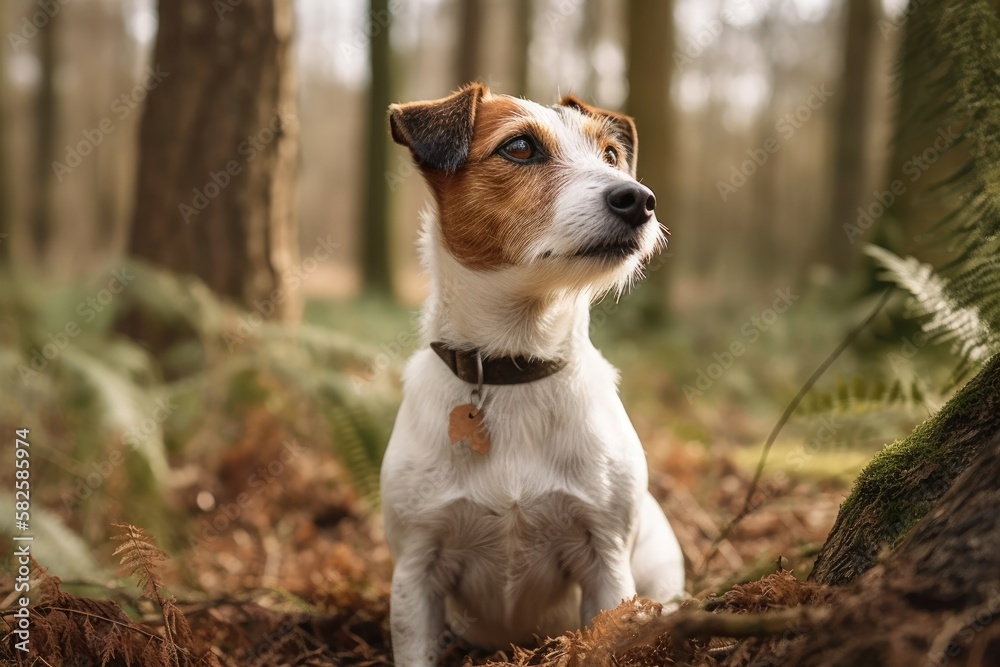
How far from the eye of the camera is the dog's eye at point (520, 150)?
3248 mm

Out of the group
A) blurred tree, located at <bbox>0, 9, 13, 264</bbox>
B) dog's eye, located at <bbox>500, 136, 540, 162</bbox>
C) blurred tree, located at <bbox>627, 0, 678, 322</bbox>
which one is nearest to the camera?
dog's eye, located at <bbox>500, 136, 540, 162</bbox>

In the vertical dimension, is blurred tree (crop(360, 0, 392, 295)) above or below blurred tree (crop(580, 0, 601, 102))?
below

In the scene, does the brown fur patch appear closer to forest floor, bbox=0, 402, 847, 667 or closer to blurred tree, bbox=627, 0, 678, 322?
forest floor, bbox=0, 402, 847, 667

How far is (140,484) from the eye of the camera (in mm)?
4590

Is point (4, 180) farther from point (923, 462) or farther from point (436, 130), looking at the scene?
point (923, 462)

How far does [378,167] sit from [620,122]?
42.7ft

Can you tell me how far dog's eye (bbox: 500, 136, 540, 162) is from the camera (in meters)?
3.25

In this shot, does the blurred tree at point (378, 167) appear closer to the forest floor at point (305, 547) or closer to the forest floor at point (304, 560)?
the forest floor at point (305, 547)

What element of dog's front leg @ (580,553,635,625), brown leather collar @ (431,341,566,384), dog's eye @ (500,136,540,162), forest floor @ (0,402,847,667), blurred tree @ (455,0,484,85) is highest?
blurred tree @ (455,0,484,85)

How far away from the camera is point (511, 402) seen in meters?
3.03

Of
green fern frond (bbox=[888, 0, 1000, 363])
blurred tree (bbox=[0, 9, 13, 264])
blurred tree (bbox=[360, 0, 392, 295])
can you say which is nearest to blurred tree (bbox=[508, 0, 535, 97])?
blurred tree (bbox=[360, 0, 392, 295])

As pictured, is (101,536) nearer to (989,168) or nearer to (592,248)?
(592,248)

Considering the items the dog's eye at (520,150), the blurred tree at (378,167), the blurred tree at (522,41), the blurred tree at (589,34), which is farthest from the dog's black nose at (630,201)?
the blurred tree at (589,34)

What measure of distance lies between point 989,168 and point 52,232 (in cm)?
2296
